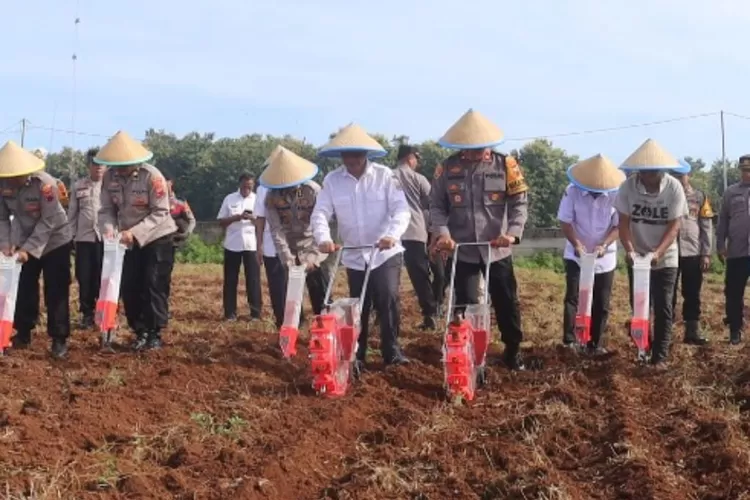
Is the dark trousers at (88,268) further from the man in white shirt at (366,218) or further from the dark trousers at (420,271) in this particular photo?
the man in white shirt at (366,218)

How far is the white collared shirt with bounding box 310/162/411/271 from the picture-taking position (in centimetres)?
645

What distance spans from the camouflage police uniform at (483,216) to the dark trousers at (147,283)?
2.22m

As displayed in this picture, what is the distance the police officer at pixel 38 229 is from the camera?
6.90 metres

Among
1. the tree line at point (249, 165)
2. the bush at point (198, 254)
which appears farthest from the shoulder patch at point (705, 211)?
the tree line at point (249, 165)

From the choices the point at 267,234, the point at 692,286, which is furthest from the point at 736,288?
the point at 267,234

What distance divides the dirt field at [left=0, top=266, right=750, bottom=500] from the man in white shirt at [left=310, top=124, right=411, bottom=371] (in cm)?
42

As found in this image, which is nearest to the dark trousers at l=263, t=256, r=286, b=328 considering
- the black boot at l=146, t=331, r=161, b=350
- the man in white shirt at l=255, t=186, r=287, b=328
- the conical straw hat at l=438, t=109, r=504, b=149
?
the man in white shirt at l=255, t=186, r=287, b=328

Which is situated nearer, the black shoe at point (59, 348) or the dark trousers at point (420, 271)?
the black shoe at point (59, 348)

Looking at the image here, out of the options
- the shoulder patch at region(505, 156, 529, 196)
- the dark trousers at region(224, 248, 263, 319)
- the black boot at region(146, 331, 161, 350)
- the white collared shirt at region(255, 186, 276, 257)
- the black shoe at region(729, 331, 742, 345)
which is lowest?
the black boot at region(146, 331, 161, 350)

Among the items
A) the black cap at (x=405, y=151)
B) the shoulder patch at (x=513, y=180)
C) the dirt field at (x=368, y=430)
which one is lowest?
the dirt field at (x=368, y=430)

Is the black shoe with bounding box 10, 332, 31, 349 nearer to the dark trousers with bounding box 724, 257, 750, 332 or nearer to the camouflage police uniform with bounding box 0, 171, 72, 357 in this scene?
the camouflage police uniform with bounding box 0, 171, 72, 357

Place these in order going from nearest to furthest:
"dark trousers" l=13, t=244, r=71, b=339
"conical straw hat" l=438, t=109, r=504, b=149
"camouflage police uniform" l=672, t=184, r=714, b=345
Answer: "conical straw hat" l=438, t=109, r=504, b=149 < "dark trousers" l=13, t=244, r=71, b=339 < "camouflage police uniform" l=672, t=184, r=714, b=345

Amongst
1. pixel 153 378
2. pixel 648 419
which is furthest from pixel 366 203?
pixel 648 419

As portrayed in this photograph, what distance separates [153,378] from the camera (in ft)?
19.9
